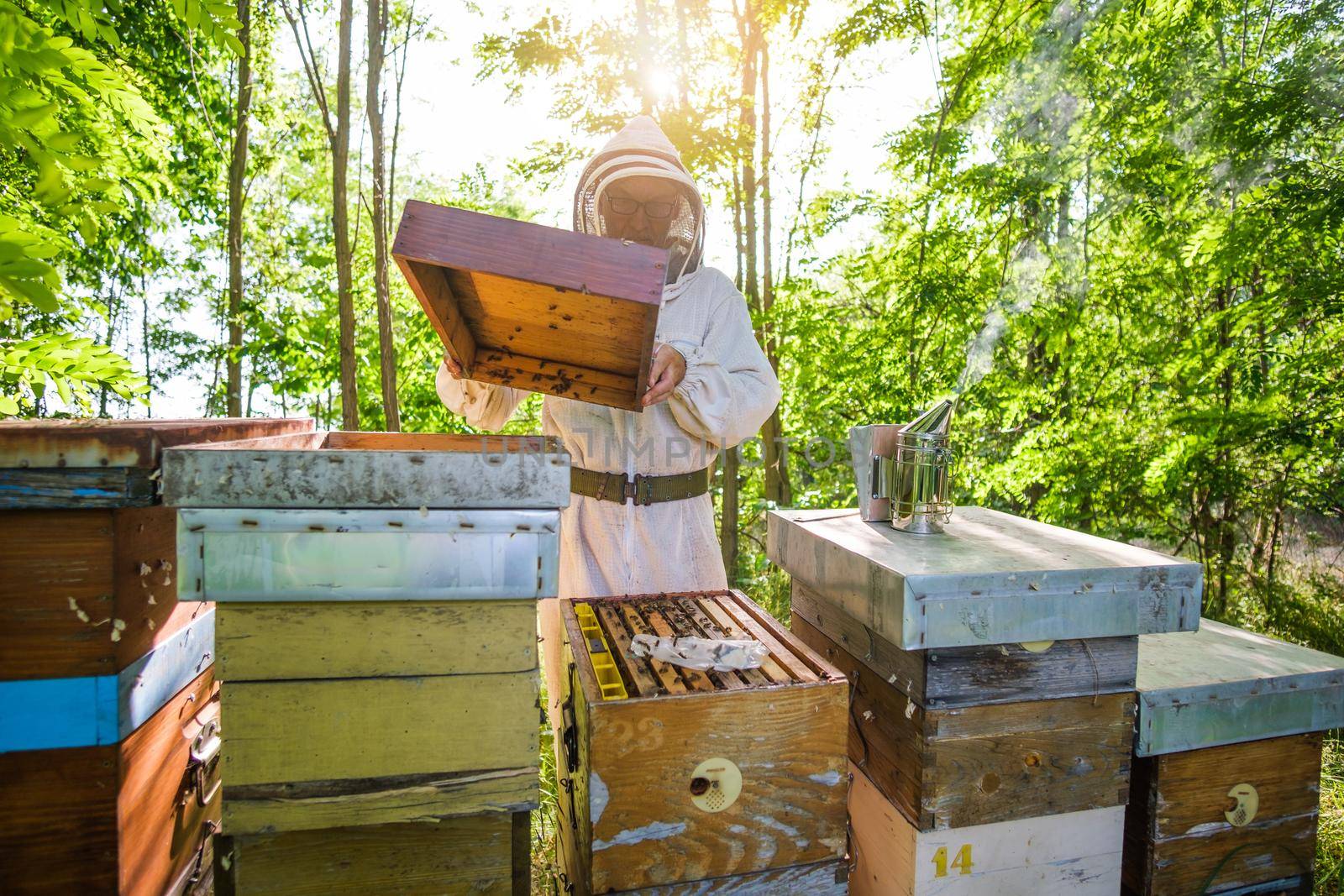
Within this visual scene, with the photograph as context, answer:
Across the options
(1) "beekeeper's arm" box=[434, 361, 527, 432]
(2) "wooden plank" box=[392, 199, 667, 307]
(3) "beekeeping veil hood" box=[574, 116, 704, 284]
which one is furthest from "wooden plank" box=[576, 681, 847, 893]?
(3) "beekeeping veil hood" box=[574, 116, 704, 284]

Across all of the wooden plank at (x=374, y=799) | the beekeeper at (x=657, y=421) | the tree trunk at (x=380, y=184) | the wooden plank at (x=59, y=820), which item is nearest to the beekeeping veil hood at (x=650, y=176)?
the beekeeper at (x=657, y=421)

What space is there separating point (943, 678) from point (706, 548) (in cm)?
111

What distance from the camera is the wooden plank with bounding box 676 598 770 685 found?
1273 millimetres

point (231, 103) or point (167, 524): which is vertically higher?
point (231, 103)

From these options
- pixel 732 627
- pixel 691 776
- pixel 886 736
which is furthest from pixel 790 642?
pixel 691 776

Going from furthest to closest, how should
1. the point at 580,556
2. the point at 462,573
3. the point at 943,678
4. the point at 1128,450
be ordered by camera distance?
the point at 1128,450 → the point at 580,556 → the point at 943,678 → the point at 462,573

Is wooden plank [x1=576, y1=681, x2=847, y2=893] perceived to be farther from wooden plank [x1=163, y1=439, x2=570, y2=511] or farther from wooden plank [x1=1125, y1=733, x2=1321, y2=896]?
wooden plank [x1=1125, y1=733, x2=1321, y2=896]

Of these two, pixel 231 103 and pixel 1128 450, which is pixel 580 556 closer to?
pixel 1128 450

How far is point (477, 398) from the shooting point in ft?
7.73

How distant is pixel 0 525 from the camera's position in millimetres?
1112

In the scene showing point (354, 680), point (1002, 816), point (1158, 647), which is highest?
point (354, 680)

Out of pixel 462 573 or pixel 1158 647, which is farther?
pixel 1158 647

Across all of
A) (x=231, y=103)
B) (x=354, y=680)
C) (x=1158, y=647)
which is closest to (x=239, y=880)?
(x=354, y=680)

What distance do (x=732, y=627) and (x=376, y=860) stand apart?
797 mm
